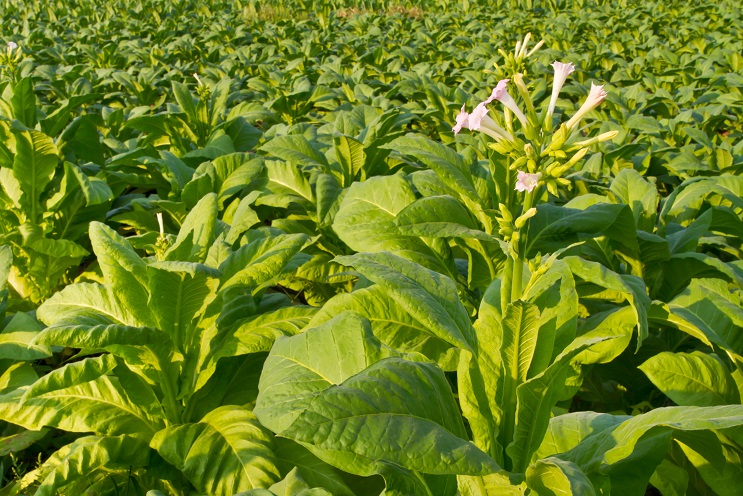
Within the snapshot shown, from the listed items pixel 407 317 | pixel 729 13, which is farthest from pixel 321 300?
pixel 729 13

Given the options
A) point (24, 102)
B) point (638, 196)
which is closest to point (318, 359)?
point (638, 196)

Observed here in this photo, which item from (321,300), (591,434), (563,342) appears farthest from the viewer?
(321,300)

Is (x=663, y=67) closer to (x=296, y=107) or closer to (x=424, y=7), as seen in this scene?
(x=296, y=107)

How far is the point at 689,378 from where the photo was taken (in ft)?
6.75

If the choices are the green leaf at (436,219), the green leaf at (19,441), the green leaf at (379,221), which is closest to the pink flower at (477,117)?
the green leaf at (436,219)

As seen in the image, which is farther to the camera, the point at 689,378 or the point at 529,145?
the point at 689,378

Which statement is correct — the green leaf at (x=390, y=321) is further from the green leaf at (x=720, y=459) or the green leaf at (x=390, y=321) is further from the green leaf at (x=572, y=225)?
the green leaf at (x=720, y=459)

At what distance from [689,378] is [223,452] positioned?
145cm

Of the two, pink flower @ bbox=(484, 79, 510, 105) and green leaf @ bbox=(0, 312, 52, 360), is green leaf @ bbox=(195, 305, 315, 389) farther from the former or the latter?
pink flower @ bbox=(484, 79, 510, 105)

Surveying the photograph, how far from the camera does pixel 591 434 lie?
68.5 inches

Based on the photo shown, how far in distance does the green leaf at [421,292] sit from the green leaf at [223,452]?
0.71 m

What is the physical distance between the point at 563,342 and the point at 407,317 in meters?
0.49

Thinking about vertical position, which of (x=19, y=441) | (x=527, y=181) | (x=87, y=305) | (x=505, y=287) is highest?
(x=527, y=181)

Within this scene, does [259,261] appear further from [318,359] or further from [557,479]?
[557,479]
